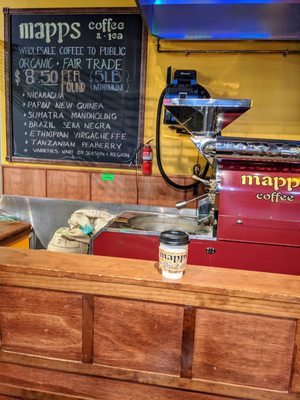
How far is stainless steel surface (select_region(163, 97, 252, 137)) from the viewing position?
214 cm

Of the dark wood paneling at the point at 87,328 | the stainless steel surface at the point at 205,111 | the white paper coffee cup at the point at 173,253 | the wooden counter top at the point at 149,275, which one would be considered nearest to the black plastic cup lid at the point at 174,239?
the white paper coffee cup at the point at 173,253

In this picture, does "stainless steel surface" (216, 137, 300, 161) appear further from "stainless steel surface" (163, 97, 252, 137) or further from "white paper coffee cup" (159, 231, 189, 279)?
"white paper coffee cup" (159, 231, 189, 279)

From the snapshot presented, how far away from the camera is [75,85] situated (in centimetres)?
341

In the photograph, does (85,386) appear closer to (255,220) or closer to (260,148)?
(255,220)

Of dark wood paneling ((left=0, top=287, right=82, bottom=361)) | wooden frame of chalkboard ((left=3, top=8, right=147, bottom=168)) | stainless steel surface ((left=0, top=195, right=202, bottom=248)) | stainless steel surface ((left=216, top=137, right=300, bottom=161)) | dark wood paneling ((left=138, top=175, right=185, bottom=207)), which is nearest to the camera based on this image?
dark wood paneling ((left=0, top=287, right=82, bottom=361))

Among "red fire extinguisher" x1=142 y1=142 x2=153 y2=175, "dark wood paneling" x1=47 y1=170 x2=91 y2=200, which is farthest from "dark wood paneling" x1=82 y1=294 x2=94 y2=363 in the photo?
"dark wood paneling" x1=47 y1=170 x2=91 y2=200

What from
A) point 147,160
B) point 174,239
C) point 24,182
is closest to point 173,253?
point 174,239

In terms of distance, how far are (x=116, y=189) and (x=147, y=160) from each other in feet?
1.32

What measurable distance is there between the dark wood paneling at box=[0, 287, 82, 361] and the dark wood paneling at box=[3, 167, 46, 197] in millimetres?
2546

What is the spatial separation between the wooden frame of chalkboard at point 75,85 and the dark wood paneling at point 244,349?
252cm

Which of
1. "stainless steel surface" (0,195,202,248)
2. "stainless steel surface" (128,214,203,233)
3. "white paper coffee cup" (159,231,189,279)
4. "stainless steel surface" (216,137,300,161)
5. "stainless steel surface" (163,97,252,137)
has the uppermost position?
"stainless steel surface" (163,97,252,137)

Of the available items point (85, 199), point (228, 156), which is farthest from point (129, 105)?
point (228, 156)

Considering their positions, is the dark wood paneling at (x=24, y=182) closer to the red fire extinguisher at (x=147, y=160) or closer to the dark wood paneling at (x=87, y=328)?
the red fire extinguisher at (x=147, y=160)

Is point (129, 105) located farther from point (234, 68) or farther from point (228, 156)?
point (228, 156)
